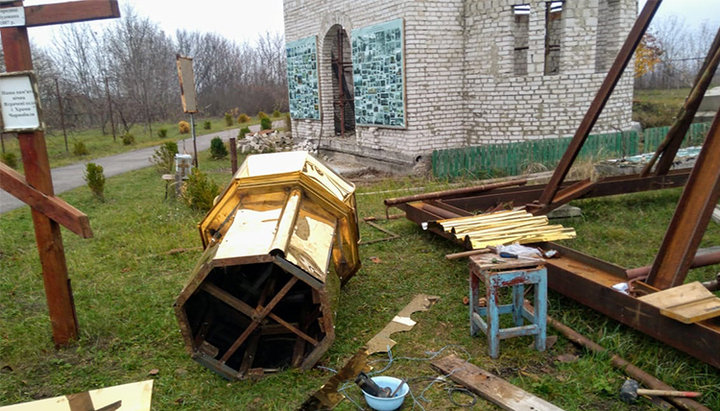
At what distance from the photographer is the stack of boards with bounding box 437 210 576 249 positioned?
15.3 feet

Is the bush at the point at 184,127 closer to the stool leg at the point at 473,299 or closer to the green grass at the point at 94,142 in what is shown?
the green grass at the point at 94,142

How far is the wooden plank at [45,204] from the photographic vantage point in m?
3.64

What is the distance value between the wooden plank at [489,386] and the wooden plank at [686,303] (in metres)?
0.90

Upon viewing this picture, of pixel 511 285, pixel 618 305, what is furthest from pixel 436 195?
pixel 618 305

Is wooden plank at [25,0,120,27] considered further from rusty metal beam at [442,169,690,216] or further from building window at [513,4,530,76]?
building window at [513,4,530,76]

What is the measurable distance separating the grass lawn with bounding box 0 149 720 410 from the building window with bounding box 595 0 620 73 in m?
4.38

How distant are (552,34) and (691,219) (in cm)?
911

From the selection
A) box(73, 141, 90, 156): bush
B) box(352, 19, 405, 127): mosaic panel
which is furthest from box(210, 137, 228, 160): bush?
box(352, 19, 405, 127): mosaic panel

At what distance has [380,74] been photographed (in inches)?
451

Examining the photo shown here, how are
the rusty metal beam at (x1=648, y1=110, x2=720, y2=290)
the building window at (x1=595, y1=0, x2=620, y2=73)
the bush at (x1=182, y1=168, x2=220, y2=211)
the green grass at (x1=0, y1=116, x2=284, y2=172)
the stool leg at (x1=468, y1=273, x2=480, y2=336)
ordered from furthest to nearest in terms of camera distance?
the green grass at (x1=0, y1=116, x2=284, y2=172)
the building window at (x1=595, y1=0, x2=620, y2=73)
the bush at (x1=182, y1=168, x2=220, y2=211)
the stool leg at (x1=468, y1=273, x2=480, y2=336)
the rusty metal beam at (x1=648, y1=110, x2=720, y2=290)

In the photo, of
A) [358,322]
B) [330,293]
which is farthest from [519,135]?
[330,293]

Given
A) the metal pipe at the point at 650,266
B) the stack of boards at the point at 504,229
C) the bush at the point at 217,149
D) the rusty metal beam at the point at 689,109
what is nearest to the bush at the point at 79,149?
the bush at the point at 217,149

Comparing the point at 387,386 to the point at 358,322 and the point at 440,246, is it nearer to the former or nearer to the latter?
the point at 358,322

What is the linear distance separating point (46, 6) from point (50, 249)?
1811mm
